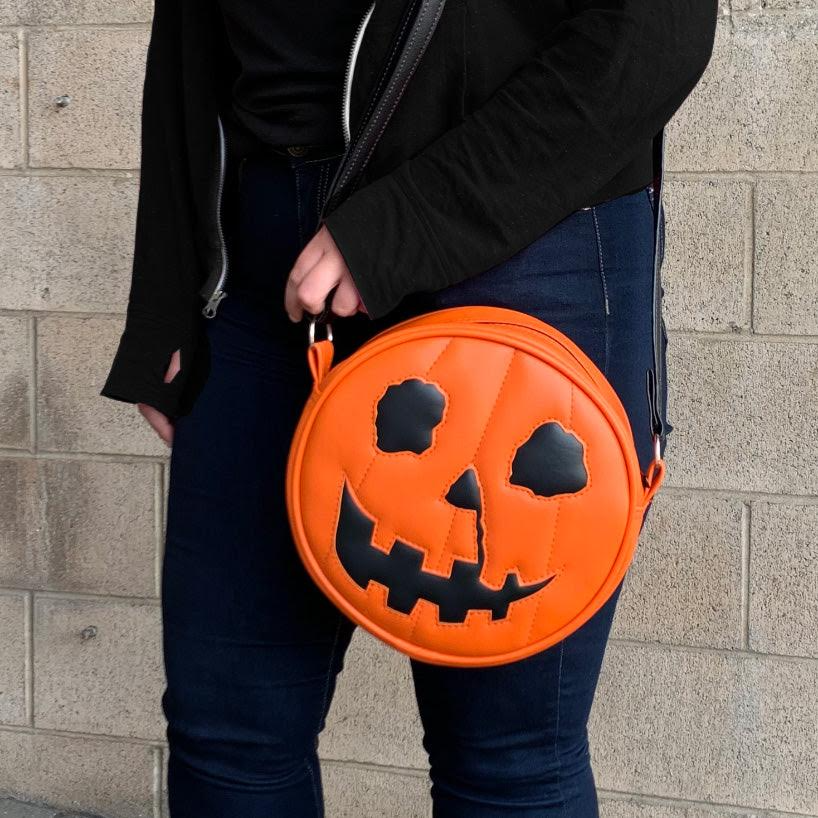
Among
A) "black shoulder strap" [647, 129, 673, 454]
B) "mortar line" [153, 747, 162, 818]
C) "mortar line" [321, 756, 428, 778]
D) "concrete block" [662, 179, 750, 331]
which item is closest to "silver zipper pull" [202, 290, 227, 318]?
"black shoulder strap" [647, 129, 673, 454]

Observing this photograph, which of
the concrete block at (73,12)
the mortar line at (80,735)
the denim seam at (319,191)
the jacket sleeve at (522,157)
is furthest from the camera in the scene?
the mortar line at (80,735)

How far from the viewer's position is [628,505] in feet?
3.17

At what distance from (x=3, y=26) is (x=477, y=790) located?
6.18ft

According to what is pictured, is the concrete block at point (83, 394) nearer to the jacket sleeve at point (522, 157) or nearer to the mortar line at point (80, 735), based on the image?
the mortar line at point (80, 735)

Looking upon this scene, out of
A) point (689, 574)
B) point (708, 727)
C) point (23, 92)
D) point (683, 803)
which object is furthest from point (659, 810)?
point (23, 92)

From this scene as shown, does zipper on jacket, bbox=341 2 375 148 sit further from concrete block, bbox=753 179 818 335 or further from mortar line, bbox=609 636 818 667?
mortar line, bbox=609 636 818 667

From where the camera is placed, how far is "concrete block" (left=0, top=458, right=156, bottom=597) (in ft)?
7.48

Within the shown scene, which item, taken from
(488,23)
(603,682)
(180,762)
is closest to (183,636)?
(180,762)

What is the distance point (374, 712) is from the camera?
2246 millimetres

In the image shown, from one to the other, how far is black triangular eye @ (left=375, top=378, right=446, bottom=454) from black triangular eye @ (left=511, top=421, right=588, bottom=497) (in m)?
0.08

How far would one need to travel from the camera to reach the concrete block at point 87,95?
216 centimetres

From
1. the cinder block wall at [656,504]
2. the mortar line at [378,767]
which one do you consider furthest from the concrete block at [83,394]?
the mortar line at [378,767]

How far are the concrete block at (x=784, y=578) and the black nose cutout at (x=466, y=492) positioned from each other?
1.21m

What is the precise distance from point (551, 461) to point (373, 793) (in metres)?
1.55
